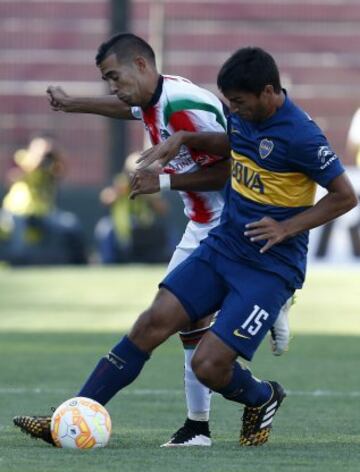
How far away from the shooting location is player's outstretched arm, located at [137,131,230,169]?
6.95 meters

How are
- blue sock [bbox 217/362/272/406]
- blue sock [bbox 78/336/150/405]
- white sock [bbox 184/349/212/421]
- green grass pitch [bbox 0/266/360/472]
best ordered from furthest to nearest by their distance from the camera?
white sock [bbox 184/349/212/421], blue sock [bbox 217/362/272/406], blue sock [bbox 78/336/150/405], green grass pitch [bbox 0/266/360/472]

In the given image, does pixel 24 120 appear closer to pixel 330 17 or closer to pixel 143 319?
pixel 330 17

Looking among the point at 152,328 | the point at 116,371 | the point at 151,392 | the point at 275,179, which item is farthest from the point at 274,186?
the point at 151,392

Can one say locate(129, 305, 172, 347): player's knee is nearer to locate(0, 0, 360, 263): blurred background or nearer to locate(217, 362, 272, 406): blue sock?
locate(217, 362, 272, 406): blue sock

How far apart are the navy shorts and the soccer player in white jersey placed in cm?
32

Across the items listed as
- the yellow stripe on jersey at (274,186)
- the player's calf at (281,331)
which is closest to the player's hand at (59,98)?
the yellow stripe on jersey at (274,186)

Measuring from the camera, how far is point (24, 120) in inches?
1162

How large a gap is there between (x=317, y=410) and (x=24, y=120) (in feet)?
69.7

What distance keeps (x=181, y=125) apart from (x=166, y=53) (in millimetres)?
22469

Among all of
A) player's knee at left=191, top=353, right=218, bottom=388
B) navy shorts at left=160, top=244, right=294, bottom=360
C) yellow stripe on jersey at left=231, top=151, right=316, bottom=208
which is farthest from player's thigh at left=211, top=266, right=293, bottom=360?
yellow stripe on jersey at left=231, top=151, right=316, bottom=208

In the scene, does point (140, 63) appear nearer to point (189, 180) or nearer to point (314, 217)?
point (189, 180)

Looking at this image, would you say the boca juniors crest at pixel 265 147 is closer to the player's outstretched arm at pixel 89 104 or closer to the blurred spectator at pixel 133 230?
the player's outstretched arm at pixel 89 104

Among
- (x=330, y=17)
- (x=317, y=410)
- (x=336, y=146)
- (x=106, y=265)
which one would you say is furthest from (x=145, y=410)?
(x=330, y=17)

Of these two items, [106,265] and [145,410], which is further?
[106,265]
